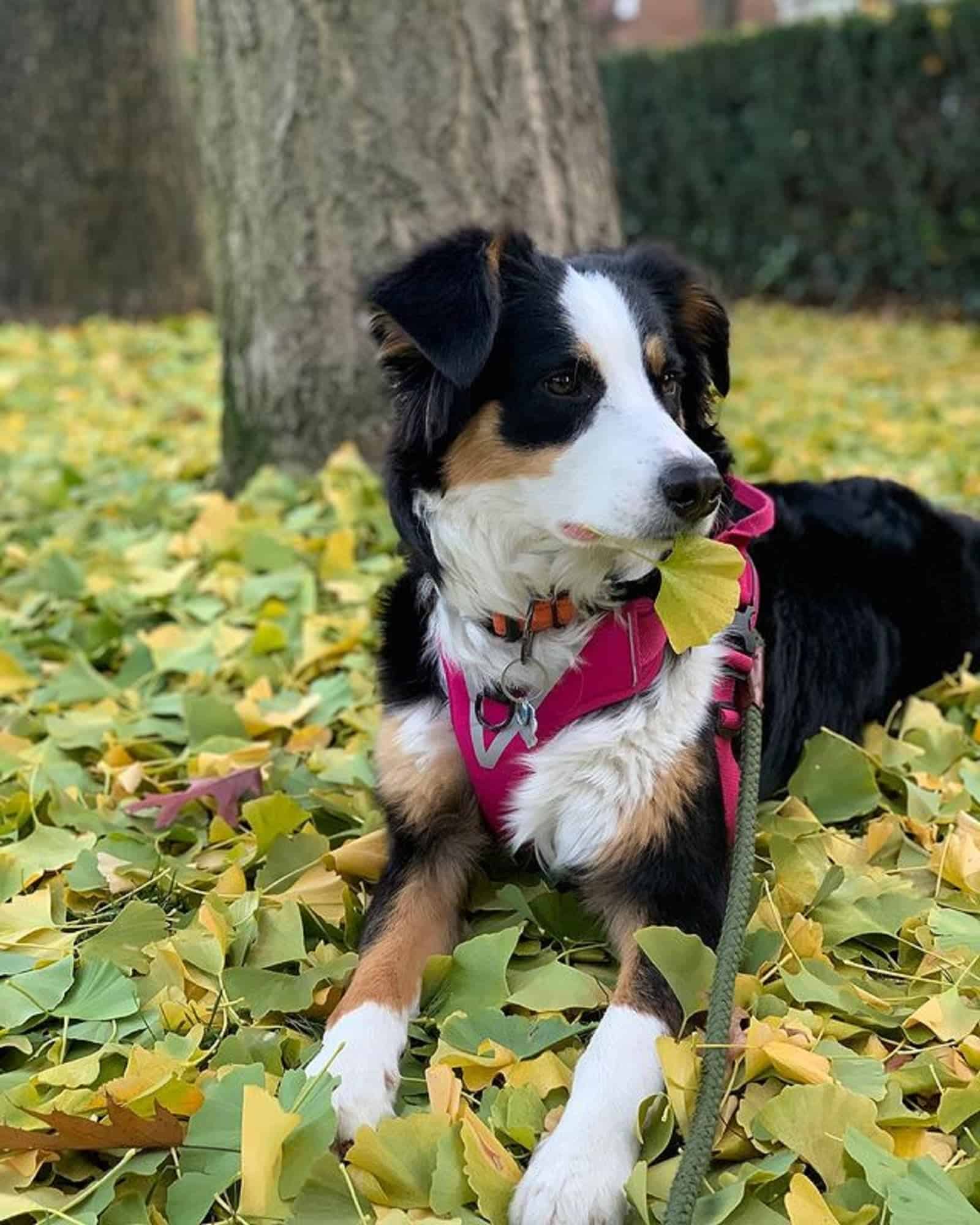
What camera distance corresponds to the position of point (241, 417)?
17.5 ft

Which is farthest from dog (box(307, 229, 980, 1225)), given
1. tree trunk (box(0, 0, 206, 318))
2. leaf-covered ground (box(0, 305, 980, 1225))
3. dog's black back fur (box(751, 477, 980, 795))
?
tree trunk (box(0, 0, 206, 318))

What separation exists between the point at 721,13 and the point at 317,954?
2425 centimetres

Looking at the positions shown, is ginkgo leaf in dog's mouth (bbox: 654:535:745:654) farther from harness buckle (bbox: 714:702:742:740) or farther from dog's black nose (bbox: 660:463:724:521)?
harness buckle (bbox: 714:702:742:740)

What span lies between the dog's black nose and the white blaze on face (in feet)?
0.05

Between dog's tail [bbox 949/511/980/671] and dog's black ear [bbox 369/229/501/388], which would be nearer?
dog's black ear [bbox 369/229/501/388]

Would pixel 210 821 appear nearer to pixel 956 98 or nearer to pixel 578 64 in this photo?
pixel 578 64

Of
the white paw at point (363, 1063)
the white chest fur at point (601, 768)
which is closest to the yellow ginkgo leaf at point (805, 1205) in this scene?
the white paw at point (363, 1063)

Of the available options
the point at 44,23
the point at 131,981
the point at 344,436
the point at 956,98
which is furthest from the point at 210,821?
the point at 956,98

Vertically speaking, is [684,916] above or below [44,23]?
below

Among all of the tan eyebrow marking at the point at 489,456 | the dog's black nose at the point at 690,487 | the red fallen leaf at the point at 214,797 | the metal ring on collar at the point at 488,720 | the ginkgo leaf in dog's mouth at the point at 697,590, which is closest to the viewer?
the dog's black nose at the point at 690,487

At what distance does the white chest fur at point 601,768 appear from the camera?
2.55 meters

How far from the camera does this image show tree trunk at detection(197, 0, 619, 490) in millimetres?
4824

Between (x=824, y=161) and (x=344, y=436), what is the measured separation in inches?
361

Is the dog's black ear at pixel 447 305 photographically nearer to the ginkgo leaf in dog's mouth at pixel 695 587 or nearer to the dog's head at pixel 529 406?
the dog's head at pixel 529 406
